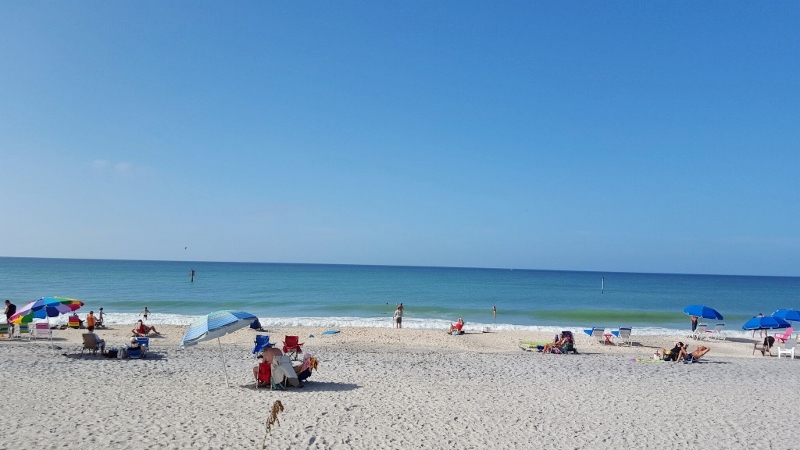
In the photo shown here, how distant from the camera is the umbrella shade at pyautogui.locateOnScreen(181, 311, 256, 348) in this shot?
31.8 feet

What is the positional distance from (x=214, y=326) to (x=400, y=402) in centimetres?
383

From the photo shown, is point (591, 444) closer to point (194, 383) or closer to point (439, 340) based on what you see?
point (194, 383)

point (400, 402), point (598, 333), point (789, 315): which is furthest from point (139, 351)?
point (789, 315)

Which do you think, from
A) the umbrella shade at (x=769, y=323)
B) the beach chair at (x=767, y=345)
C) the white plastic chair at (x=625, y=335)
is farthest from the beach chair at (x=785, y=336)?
the white plastic chair at (x=625, y=335)

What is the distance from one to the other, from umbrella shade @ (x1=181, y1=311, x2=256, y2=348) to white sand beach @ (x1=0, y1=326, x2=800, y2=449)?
1110mm

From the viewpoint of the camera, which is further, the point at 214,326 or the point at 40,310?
the point at 40,310

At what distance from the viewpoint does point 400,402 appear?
31.7 feet

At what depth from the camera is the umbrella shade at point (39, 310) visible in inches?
599

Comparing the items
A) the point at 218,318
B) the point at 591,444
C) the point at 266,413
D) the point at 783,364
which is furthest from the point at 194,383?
the point at 783,364

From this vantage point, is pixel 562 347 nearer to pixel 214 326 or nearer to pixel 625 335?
pixel 625 335

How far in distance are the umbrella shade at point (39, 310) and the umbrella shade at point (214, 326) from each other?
838 cm

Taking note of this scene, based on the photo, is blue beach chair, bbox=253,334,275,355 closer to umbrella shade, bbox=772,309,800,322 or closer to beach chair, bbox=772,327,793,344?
umbrella shade, bbox=772,309,800,322

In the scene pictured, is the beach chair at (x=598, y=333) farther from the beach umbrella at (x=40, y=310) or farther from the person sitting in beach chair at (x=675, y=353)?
the beach umbrella at (x=40, y=310)

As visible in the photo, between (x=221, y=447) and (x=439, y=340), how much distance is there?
13877mm
